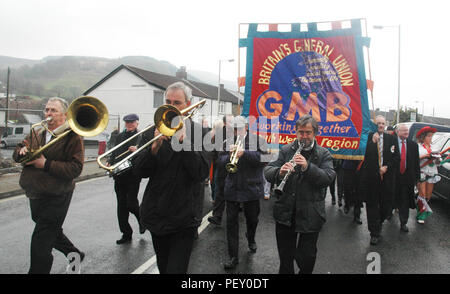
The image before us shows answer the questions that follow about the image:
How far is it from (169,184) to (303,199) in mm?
1339

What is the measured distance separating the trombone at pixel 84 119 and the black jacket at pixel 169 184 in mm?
630

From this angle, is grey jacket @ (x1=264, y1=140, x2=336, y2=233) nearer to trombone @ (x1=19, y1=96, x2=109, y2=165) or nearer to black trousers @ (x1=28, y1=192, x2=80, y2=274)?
trombone @ (x1=19, y1=96, x2=109, y2=165)

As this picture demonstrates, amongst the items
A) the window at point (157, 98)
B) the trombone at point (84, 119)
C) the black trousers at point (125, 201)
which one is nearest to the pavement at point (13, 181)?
the black trousers at point (125, 201)

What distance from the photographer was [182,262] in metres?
2.40

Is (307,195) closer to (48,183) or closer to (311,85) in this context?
(48,183)

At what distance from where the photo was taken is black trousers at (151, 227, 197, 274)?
2.39 meters

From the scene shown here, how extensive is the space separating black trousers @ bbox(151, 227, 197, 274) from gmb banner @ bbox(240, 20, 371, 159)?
120 inches

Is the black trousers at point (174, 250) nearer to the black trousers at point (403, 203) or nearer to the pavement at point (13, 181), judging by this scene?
the black trousers at point (403, 203)

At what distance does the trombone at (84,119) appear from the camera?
2805 mm

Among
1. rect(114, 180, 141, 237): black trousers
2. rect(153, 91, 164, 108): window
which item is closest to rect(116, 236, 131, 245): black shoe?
rect(114, 180, 141, 237): black trousers

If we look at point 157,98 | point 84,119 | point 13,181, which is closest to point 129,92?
point 157,98

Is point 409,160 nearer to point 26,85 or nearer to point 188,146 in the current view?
point 188,146
